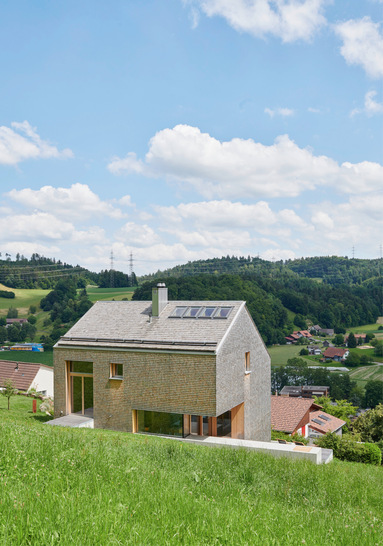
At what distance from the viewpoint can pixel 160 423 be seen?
19359 millimetres

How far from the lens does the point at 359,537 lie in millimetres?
5598

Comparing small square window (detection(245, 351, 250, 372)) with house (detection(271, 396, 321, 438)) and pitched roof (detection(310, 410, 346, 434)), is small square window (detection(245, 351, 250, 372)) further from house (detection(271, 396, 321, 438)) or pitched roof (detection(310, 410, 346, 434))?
pitched roof (detection(310, 410, 346, 434))

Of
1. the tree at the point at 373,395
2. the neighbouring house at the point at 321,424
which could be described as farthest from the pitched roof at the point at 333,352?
the neighbouring house at the point at 321,424

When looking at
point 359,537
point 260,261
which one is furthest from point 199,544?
point 260,261

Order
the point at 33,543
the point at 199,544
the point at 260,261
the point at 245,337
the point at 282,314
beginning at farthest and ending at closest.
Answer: the point at 260,261
the point at 282,314
the point at 245,337
the point at 199,544
the point at 33,543

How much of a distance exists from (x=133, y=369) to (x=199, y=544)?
51.6ft

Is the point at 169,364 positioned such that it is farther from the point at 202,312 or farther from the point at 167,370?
the point at 202,312

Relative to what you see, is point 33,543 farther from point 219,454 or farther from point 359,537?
point 219,454

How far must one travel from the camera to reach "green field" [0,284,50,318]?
116m

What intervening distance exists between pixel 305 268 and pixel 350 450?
514 ft

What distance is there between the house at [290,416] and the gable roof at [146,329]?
57.5 feet

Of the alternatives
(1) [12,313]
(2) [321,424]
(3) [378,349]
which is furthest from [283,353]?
(1) [12,313]

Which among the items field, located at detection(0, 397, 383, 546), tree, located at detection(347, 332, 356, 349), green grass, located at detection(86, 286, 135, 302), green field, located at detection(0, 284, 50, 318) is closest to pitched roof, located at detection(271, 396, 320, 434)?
field, located at detection(0, 397, 383, 546)

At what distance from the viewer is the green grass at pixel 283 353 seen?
11157 cm
